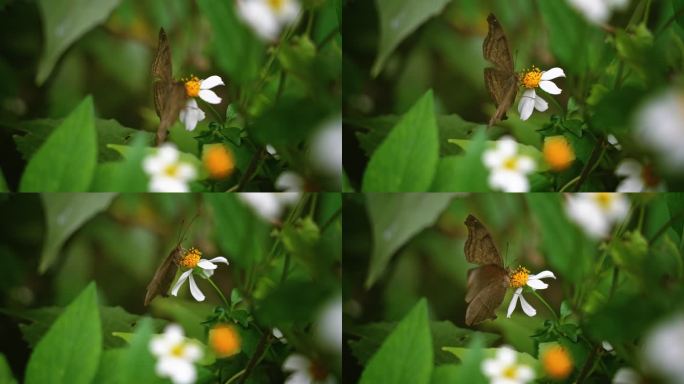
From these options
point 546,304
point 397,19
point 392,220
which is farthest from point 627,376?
point 397,19

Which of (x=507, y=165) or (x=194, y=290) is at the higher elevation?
(x=507, y=165)

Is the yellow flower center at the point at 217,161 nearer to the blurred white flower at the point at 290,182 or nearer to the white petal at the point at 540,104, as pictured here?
the blurred white flower at the point at 290,182

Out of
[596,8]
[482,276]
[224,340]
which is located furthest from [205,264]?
[596,8]

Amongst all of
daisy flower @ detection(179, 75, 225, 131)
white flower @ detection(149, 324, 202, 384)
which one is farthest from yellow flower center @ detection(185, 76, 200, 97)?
white flower @ detection(149, 324, 202, 384)

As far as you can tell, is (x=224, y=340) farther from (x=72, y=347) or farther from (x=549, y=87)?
(x=549, y=87)

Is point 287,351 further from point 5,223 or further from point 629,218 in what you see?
point 629,218

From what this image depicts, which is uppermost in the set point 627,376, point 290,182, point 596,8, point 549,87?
point 596,8

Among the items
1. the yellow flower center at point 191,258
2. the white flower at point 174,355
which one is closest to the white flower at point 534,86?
the yellow flower center at point 191,258
